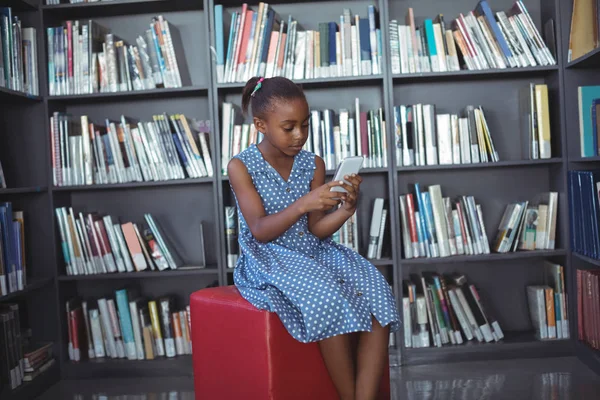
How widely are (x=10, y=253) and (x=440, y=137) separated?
6.33 feet

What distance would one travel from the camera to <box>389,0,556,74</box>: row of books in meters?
2.93

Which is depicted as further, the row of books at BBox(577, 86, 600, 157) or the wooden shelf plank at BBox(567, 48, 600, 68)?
the row of books at BBox(577, 86, 600, 157)

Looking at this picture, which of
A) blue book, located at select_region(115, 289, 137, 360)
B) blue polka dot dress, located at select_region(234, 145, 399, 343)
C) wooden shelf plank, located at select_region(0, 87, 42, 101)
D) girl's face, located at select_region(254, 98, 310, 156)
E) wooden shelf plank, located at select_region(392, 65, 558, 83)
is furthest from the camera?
blue book, located at select_region(115, 289, 137, 360)

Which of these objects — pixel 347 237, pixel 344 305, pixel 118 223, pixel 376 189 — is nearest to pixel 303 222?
pixel 344 305

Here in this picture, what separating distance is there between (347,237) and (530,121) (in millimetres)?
999

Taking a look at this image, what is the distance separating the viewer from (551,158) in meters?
2.92

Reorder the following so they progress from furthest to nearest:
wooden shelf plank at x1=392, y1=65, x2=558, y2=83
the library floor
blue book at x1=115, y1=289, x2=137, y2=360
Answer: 1. blue book at x1=115, y1=289, x2=137, y2=360
2. wooden shelf plank at x1=392, y1=65, x2=558, y2=83
3. the library floor

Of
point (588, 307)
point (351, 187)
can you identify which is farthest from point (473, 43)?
point (351, 187)

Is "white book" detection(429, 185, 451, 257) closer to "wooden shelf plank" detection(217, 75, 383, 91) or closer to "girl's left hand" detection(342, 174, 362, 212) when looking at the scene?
"wooden shelf plank" detection(217, 75, 383, 91)

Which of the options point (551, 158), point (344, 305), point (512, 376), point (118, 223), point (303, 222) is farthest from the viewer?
point (118, 223)

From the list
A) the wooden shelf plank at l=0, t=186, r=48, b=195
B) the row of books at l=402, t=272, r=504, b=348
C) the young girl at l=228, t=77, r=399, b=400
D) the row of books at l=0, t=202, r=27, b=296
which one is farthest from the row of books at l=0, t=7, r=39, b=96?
the row of books at l=402, t=272, r=504, b=348

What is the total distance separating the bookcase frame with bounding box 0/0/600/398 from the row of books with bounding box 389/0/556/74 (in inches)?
2.1

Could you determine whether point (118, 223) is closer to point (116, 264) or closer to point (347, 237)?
point (116, 264)

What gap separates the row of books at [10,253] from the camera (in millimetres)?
2594
